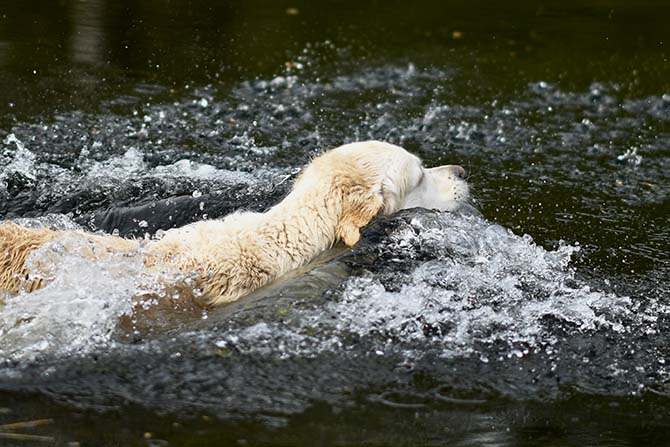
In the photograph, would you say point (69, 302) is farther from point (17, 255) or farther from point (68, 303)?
point (17, 255)

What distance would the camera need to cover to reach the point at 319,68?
42.5 feet

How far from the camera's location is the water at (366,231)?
16.4ft

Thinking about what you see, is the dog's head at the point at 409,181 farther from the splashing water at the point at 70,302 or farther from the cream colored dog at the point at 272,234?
the splashing water at the point at 70,302

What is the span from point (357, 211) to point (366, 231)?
0.47 ft

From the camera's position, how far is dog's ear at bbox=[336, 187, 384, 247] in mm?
6391

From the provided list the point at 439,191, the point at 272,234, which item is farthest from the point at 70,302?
the point at 439,191

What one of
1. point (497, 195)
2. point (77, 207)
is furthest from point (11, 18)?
point (497, 195)

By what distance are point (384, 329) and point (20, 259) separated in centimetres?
217

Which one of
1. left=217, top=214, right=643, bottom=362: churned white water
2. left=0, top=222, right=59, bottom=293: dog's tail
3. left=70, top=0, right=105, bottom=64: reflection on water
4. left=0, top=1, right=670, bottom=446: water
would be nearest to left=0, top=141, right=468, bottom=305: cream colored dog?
left=0, top=222, right=59, bottom=293: dog's tail

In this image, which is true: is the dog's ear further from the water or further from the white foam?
the white foam

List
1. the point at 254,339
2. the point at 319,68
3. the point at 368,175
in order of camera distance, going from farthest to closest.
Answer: the point at 319,68
the point at 368,175
the point at 254,339

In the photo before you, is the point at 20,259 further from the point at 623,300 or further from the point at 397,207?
the point at 623,300

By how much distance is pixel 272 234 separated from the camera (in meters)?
6.29

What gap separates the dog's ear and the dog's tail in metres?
1.80
